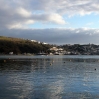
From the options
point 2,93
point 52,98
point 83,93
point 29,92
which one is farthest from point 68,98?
point 2,93

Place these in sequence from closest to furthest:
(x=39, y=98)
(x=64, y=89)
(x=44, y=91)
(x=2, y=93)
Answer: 1. (x=39, y=98)
2. (x=2, y=93)
3. (x=44, y=91)
4. (x=64, y=89)

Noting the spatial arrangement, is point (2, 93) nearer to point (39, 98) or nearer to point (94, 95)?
point (39, 98)

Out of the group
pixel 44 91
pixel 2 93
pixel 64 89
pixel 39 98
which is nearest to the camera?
pixel 39 98

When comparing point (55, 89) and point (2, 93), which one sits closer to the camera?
point (2, 93)

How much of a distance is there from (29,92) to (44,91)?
2.07 m

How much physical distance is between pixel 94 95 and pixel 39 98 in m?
7.14

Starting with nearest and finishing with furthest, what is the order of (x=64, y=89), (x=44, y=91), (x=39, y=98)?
(x=39, y=98) → (x=44, y=91) → (x=64, y=89)

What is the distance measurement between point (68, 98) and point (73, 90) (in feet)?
16.0

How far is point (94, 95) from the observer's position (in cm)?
2784

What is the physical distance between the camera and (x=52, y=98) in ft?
84.5

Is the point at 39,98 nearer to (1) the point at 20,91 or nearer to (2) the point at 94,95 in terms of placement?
(1) the point at 20,91

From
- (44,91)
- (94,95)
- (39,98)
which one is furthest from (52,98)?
(94,95)

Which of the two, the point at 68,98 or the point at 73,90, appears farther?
the point at 73,90

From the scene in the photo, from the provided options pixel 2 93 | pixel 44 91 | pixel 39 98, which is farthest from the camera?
pixel 44 91
